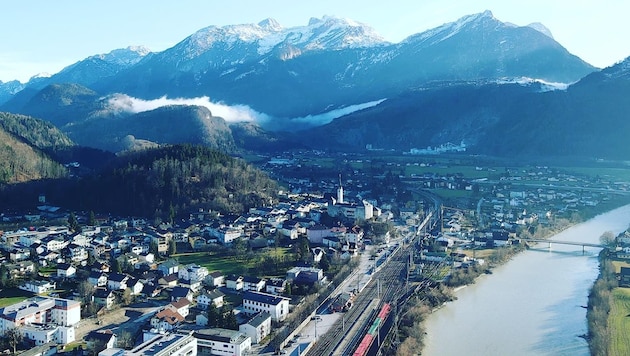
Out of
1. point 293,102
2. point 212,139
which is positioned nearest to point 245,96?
point 293,102

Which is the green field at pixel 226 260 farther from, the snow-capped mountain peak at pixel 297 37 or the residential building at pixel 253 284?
the snow-capped mountain peak at pixel 297 37

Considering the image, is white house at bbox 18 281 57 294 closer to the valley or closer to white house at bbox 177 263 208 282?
the valley

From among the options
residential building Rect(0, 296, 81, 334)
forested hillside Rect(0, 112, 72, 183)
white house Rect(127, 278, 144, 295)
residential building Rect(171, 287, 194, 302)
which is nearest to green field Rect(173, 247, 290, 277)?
residential building Rect(171, 287, 194, 302)

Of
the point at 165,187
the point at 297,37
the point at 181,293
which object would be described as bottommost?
the point at 181,293

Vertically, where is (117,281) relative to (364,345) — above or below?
above

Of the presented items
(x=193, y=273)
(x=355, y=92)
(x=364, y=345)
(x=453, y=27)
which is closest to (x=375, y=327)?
(x=364, y=345)

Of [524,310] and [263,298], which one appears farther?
[524,310]

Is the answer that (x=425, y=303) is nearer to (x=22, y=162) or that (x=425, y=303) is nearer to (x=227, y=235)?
(x=227, y=235)
